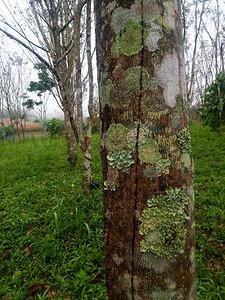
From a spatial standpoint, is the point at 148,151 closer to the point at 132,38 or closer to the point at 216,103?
the point at 132,38

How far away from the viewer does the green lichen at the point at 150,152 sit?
27.0 inches

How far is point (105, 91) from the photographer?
2.45 ft

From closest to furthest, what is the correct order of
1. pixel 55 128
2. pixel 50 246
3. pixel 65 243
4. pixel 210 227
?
pixel 50 246, pixel 65 243, pixel 210 227, pixel 55 128

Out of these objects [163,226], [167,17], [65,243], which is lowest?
[65,243]

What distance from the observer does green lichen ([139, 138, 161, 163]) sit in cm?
69

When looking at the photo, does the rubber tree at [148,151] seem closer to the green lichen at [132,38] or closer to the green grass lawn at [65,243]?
the green lichen at [132,38]

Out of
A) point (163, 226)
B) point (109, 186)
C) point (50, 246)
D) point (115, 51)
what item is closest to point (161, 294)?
point (163, 226)

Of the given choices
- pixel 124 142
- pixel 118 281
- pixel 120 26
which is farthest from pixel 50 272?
pixel 120 26

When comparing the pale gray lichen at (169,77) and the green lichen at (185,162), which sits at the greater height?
the pale gray lichen at (169,77)

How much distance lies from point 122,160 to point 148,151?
10 cm

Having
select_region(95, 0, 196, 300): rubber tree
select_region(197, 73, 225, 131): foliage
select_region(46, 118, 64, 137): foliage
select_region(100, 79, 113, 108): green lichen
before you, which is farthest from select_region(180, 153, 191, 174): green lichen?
select_region(46, 118, 64, 137): foliage

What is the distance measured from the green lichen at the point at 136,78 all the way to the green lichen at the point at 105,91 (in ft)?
0.26

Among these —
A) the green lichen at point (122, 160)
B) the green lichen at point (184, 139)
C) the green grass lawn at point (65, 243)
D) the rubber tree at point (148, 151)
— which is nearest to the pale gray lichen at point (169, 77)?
the rubber tree at point (148, 151)

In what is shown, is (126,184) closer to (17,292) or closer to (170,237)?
(170,237)
